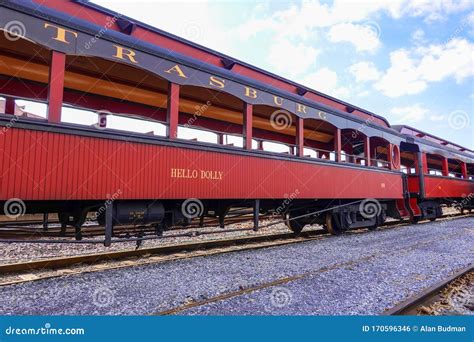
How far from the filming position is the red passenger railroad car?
155 inches

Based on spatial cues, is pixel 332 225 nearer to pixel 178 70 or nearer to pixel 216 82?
pixel 216 82

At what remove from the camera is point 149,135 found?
4.85m

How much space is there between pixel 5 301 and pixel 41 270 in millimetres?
1423

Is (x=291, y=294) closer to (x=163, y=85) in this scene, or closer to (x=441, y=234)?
(x=163, y=85)
